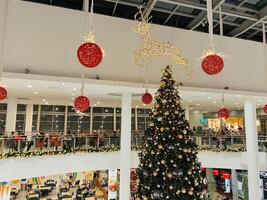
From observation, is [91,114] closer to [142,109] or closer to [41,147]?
[142,109]

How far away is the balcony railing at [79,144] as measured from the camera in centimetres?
885

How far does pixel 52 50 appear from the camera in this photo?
25.9ft

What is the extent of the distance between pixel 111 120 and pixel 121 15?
463 inches

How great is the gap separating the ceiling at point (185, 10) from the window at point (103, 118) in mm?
11161

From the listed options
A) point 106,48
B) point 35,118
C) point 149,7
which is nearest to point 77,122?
point 35,118

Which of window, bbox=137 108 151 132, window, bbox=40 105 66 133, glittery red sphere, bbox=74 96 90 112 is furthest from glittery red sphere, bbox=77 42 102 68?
window, bbox=137 108 151 132

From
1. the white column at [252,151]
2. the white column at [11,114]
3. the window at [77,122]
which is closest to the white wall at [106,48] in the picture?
the white column at [252,151]

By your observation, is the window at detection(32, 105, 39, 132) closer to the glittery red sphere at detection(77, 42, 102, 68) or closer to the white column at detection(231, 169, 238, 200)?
the glittery red sphere at detection(77, 42, 102, 68)

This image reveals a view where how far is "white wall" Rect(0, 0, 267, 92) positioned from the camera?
7.49 metres

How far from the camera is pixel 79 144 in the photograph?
10.4 meters

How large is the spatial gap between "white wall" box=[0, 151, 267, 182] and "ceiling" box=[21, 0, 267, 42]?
6.55 metres

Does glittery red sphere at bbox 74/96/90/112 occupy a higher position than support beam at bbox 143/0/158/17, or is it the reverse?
support beam at bbox 143/0/158/17

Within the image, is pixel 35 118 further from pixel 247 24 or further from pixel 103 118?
pixel 247 24

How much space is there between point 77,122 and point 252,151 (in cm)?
1352
